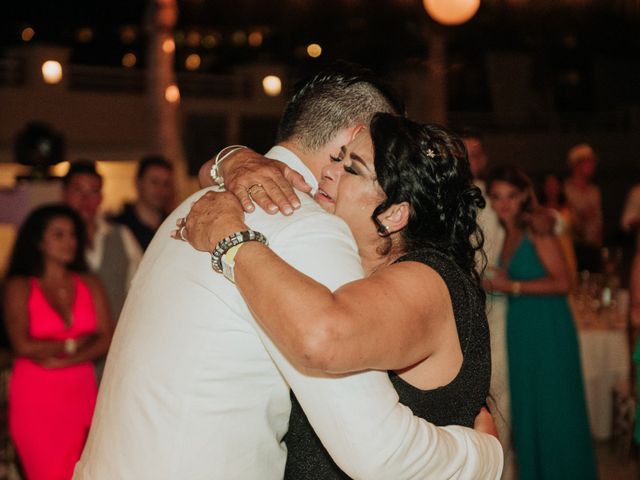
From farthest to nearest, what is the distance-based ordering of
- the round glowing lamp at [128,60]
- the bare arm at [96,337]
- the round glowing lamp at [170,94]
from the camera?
the round glowing lamp at [128,60] < the round glowing lamp at [170,94] < the bare arm at [96,337]

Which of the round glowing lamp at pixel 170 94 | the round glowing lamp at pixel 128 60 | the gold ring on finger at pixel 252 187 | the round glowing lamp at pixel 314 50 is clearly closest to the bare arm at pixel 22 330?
the gold ring on finger at pixel 252 187

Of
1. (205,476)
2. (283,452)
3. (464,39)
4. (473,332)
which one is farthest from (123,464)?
(464,39)

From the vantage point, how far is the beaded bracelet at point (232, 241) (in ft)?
4.99

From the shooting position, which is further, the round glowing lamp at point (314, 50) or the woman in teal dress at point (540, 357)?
the round glowing lamp at point (314, 50)

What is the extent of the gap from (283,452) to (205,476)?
0.63ft

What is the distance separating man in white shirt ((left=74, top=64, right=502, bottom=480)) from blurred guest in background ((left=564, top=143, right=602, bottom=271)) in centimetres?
711

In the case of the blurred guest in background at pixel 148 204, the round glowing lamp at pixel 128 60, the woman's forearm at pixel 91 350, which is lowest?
the woman's forearm at pixel 91 350

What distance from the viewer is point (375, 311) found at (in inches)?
57.1

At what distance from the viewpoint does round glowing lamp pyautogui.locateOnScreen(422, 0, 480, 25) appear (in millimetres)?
5980

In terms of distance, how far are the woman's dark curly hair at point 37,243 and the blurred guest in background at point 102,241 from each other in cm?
24

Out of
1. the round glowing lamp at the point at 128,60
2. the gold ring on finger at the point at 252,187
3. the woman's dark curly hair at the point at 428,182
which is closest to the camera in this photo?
the gold ring on finger at the point at 252,187

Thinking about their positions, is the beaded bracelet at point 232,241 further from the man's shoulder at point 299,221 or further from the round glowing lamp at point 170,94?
the round glowing lamp at point 170,94

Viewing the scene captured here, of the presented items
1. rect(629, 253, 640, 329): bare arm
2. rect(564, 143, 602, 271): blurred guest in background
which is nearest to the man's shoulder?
rect(629, 253, 640, 329): bare arm

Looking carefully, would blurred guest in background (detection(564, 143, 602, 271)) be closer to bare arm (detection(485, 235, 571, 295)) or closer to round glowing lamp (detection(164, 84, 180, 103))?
bare arm (detection(485, 235, 571, 295))
